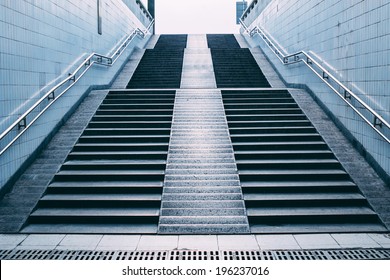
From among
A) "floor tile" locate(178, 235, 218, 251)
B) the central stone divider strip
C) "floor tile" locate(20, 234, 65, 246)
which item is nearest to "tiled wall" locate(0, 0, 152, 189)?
"floor tile" locate(20, 234, 65, 246)

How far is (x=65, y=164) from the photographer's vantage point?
604 cm

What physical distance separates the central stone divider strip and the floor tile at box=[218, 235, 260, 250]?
0.13 m

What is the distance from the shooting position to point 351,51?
6457 mm

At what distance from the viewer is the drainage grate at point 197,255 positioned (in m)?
3.88

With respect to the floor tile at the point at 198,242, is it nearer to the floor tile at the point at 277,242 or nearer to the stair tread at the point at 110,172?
Result: the floor tile at the point at 277,242

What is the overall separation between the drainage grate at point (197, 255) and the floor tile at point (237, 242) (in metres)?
0.13

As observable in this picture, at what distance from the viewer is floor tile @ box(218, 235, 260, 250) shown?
4.14 meters

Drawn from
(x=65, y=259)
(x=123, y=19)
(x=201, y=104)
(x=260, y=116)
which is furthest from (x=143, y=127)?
(x=123, y=19)

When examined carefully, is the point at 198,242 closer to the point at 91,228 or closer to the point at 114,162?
the point at 91,228

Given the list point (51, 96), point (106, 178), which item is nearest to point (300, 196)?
point (106, 178)

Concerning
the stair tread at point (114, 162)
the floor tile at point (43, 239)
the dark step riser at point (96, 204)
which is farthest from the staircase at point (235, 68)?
the floor tile at point (43, 239)

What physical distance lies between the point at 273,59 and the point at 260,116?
17.6ft

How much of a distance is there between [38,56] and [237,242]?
203 inches
